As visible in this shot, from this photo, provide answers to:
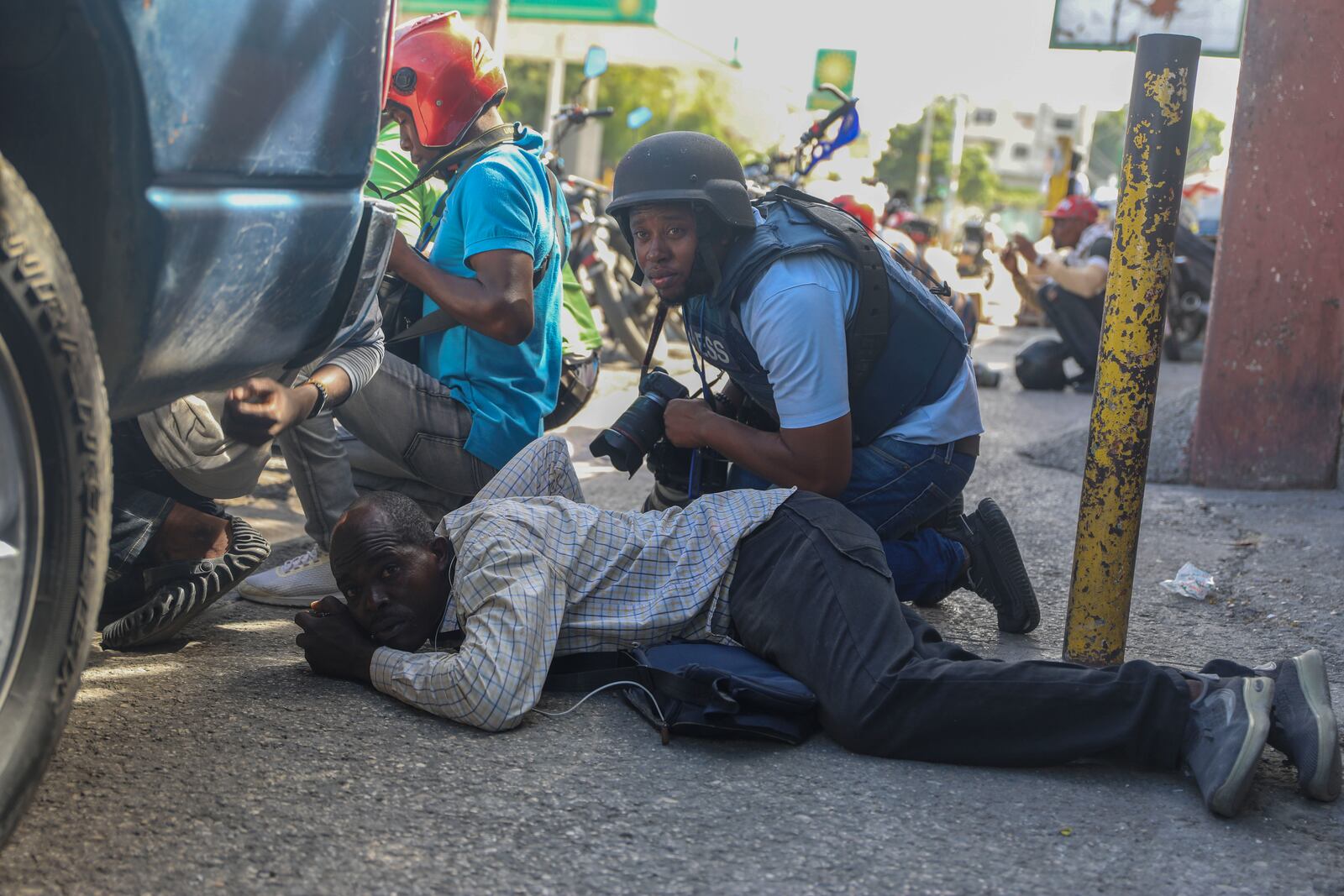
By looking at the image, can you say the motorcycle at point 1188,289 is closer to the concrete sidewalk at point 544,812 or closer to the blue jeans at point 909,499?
the blue jeans at point 909,499

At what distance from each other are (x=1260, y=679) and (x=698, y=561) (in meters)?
1.07

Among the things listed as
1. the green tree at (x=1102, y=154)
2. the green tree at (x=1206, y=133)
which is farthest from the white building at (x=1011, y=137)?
the green tree at (x=1102, y=154)

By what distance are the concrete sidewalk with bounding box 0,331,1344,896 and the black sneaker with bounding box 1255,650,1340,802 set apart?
5 cm

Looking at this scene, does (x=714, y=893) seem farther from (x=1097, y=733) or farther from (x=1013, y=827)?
(x=1097, y=733)

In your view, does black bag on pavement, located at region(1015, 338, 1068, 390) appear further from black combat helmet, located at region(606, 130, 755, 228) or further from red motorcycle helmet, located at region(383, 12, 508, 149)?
black combat helmet, located at region(606, 130, 755, 228)

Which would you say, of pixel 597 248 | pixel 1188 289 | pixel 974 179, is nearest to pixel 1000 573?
pixel 597 248

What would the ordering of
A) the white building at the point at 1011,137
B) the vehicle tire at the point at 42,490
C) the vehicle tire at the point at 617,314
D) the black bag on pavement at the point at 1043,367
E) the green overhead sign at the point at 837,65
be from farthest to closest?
the white building at the point at 1011,137, the green overhead sign at the point at 837,65, the black bag on pavement at the point at 1043,367, the vehicle tire at the point at 617,314, the vehicle tire at the point at 42,490

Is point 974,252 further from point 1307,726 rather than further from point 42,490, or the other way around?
point 42,490

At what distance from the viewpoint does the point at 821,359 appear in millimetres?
3053

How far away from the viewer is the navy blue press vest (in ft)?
10.4

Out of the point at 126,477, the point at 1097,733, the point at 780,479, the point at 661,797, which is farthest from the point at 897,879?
the point at 126,477

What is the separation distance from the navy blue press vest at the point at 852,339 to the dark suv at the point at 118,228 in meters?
1.22

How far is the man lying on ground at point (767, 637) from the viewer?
7.95 feet

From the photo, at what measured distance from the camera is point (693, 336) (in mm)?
3443
